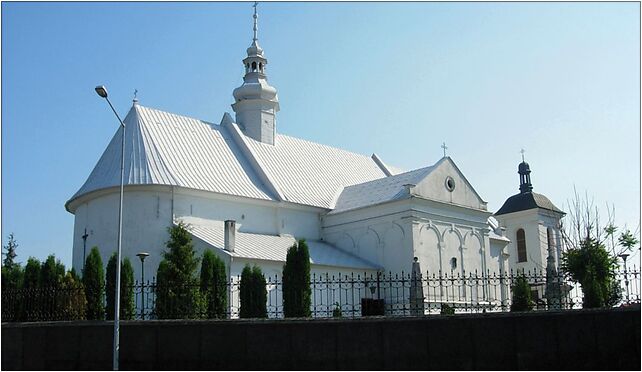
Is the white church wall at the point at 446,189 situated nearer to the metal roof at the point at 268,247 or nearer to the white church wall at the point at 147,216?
the metal roof at the point at 268,247

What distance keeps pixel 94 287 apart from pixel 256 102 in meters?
21.7

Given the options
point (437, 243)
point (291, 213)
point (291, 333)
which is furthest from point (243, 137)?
point (291, 333)

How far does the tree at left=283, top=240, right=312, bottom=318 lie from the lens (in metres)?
21.5

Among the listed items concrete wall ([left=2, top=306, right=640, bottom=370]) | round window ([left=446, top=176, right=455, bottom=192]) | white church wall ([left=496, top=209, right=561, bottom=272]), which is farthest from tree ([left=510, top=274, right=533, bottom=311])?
white church wall ([left=496, top=209, right=561, bottom=272])

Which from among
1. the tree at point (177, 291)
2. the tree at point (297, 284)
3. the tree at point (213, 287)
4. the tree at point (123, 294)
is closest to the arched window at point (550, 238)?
the tree at point (297, 284)

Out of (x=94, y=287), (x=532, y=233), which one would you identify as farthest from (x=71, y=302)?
(x=532, y=233)

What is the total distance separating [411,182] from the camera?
3681cm

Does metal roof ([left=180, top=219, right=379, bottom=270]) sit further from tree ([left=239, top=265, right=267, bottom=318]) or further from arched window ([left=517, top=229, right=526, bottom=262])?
arched window ([left=517, top=229, right=526, bottom=262])

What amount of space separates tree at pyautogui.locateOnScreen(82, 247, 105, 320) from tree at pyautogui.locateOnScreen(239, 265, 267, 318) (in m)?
4.49

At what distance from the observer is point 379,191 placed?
38094mm

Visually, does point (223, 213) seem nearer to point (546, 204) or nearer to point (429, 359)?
point (429, 359)

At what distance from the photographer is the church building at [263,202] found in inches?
1240

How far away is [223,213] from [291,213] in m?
4.45

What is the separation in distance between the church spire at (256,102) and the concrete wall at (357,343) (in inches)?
937
